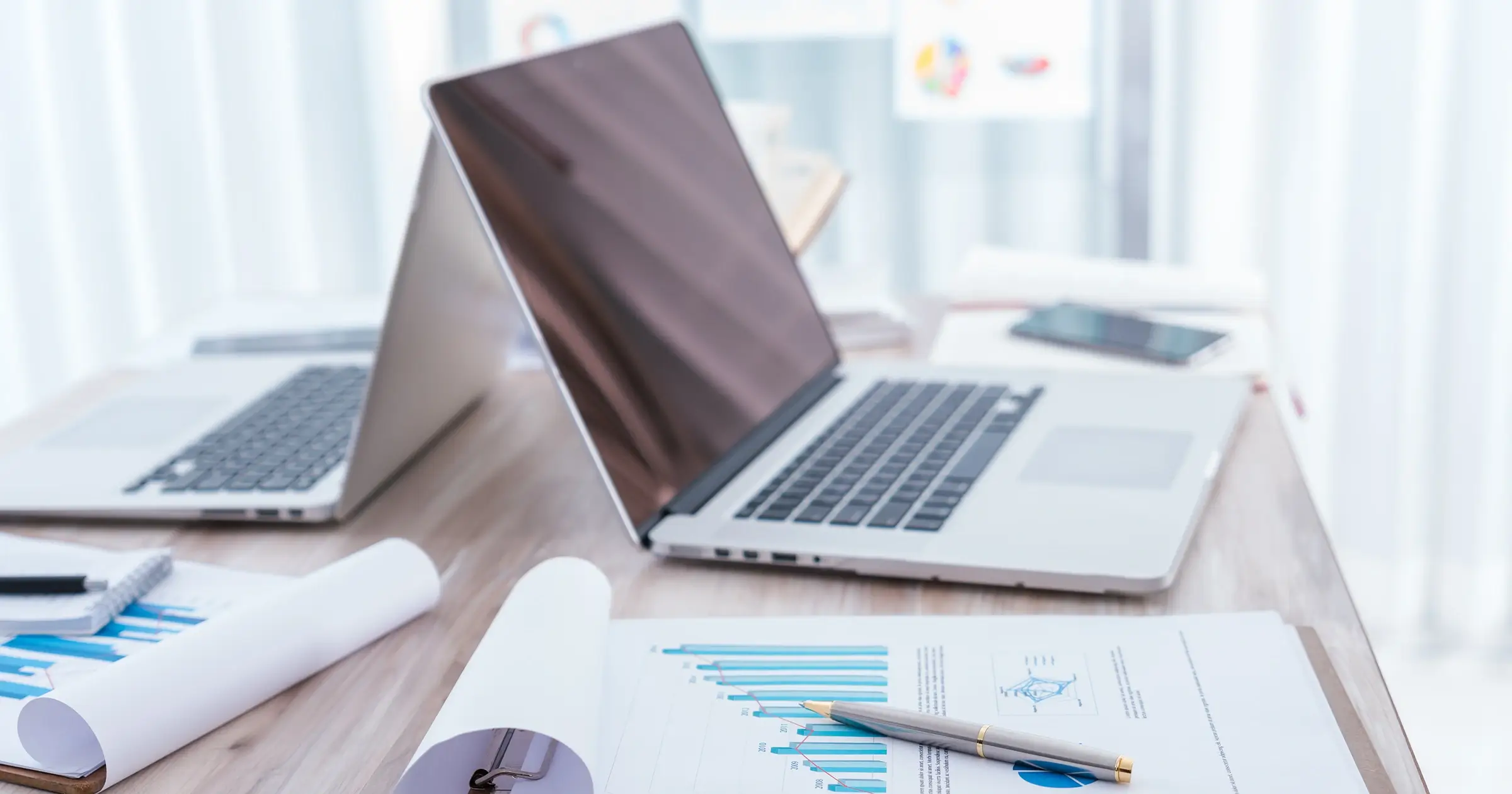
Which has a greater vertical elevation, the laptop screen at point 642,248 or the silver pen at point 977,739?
the laptop screen at point 642,248

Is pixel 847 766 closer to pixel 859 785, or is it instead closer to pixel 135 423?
pixel 859 785

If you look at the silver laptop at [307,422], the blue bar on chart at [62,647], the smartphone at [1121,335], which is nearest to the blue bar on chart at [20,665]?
the blue bar on chart at [62,647]

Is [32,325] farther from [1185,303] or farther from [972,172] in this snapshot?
[1185,303]

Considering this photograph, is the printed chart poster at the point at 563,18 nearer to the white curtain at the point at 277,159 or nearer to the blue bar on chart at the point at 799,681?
the white curtain at the point at 277,159

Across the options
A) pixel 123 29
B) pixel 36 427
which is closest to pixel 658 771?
pixel 36 427

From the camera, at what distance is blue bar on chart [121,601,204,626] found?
0.61 metres

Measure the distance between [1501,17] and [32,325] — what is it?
7.69ft

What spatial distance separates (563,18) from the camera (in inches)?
77.4

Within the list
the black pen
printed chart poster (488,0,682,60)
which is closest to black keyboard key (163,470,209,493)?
the black pen

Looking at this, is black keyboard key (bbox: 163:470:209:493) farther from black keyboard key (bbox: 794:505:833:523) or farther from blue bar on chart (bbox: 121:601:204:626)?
black keyboard key (bbox: 794:505:833:523)

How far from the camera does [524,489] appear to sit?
2.57 ft

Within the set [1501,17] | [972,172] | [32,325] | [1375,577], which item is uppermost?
[1501,17]

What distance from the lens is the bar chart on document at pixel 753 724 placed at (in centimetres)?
47

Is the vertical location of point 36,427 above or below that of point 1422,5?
below
